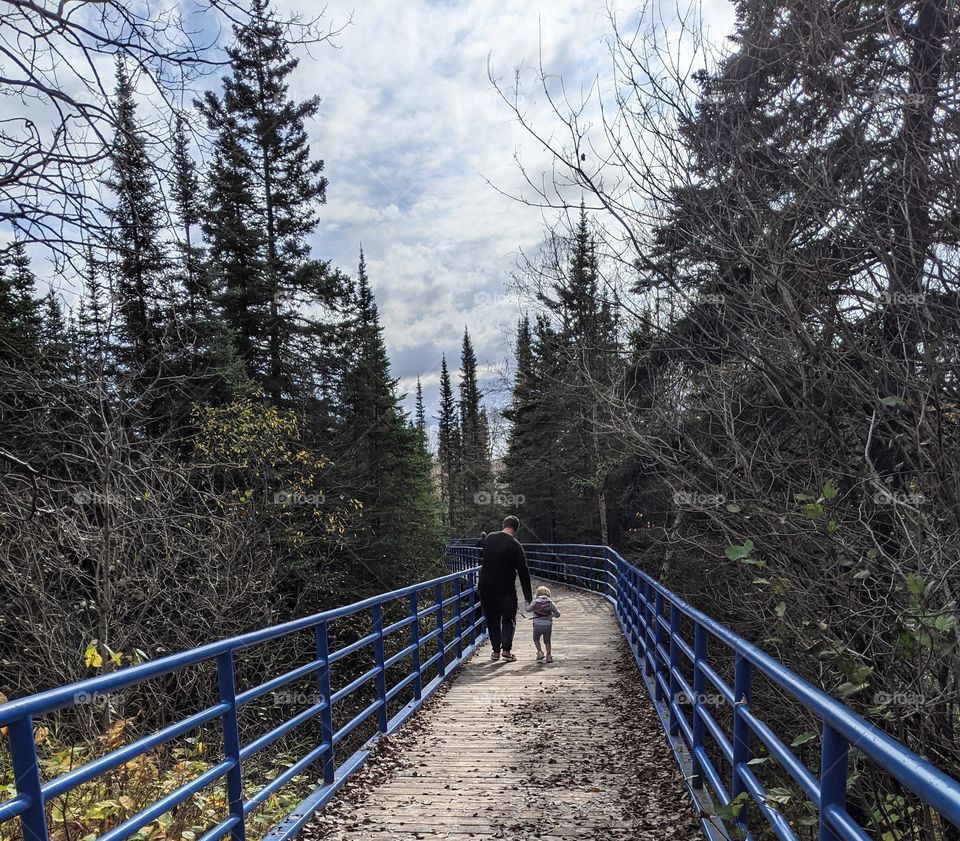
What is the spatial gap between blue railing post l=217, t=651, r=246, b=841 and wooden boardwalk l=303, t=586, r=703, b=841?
893 mm

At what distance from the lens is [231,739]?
12.0ft

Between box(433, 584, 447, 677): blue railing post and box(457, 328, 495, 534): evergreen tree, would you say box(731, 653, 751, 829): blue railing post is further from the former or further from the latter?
box(457, 328, 495, 534): evergreen tree

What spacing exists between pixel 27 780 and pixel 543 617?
327 inches

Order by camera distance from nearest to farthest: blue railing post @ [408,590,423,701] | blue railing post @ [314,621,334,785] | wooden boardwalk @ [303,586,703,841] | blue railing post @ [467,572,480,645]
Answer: wooden boardwalk @ [303,586,703,841] < blue railing post @ [314,621,334,785] < blue railing post @ [408,590,423,701] < blue railing post @ [467,572,480,645]

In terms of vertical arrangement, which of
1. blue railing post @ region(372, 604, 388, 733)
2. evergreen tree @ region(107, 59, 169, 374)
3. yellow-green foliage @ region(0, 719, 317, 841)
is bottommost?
yellow-green foliage @ region(0, 719, 317, 841)

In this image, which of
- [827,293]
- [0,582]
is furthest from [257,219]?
[827,293]

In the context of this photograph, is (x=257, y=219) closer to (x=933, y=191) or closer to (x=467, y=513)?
(x=933, y=191)

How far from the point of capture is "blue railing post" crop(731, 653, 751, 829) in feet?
11.1

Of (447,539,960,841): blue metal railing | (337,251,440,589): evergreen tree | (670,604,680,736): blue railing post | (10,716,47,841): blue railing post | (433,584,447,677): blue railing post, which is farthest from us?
(337,251,440,589): evergreen tree

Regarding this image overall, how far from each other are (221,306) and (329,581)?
27.2 feet

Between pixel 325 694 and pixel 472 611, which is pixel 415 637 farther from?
pixel 472 611

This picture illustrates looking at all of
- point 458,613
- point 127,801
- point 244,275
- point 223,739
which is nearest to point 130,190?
point 223,739

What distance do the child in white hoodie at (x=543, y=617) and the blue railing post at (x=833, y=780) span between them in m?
7.85

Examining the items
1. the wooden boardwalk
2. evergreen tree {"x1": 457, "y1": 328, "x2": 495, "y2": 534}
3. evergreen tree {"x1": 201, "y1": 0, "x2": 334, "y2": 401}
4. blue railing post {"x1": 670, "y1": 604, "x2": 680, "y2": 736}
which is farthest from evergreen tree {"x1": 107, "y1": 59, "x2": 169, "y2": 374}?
evergreen tree {"x1": 457, "y1": 328, "x2": 495, "y2": 534}
